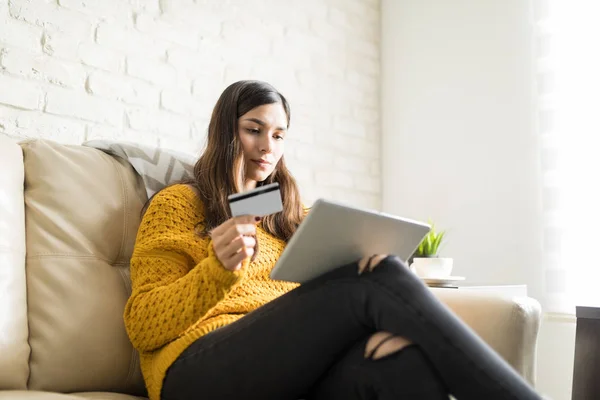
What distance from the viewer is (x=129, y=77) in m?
1.82

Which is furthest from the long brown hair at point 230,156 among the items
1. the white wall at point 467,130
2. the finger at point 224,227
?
the white wall at point 467,130

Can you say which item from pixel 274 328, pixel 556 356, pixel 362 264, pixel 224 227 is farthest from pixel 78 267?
pixel 556 356

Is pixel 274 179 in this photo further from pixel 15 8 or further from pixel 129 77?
pixel 15 8

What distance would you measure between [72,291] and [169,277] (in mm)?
207

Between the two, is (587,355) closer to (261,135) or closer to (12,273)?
(261,135)

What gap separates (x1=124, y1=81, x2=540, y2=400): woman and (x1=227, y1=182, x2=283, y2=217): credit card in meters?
0.06

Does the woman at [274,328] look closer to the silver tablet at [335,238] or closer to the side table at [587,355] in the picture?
the silver tablet at [335,238]

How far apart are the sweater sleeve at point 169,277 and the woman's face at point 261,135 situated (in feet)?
0.70

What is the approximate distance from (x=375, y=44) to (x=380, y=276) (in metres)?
1.96

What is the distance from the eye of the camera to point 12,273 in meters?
1.20

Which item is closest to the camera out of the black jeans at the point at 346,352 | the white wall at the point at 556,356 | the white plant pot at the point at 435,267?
the black jeans at the point at 346,352

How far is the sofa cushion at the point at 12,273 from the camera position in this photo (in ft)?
3.75

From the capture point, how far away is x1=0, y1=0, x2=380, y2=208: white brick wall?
64.2 inches

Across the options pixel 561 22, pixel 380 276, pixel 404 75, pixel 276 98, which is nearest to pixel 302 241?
pixel 380 276
